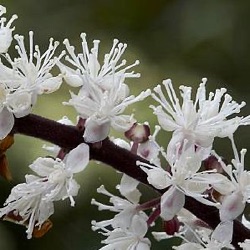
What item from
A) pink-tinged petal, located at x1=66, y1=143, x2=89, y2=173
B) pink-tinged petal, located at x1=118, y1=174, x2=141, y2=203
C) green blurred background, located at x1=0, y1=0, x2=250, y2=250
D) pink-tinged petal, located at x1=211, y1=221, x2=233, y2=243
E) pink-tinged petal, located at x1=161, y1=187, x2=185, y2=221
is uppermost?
green blurred background, located at x1=0, y1=0, x2=250, y2=250

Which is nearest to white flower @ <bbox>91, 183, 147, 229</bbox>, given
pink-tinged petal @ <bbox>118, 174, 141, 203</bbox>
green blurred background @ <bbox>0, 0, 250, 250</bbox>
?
pink-tinged petal @ <bbox>118, 174, 141, 203</bbox>

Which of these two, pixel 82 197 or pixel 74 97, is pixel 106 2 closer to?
pixel 82 197

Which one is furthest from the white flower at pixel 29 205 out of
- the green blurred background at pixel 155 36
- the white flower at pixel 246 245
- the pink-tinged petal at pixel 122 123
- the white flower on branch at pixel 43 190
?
the green blurred background at pixel 155 36

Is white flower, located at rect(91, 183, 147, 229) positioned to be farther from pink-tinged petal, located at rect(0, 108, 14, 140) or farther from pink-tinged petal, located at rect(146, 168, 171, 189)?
pink-tinged petal, located at rect(0, 108, 14, 140)

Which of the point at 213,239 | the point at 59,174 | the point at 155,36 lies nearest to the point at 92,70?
the point at 59,174

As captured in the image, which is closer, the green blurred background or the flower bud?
the flower bud

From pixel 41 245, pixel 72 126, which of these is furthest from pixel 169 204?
pixel 41 245
